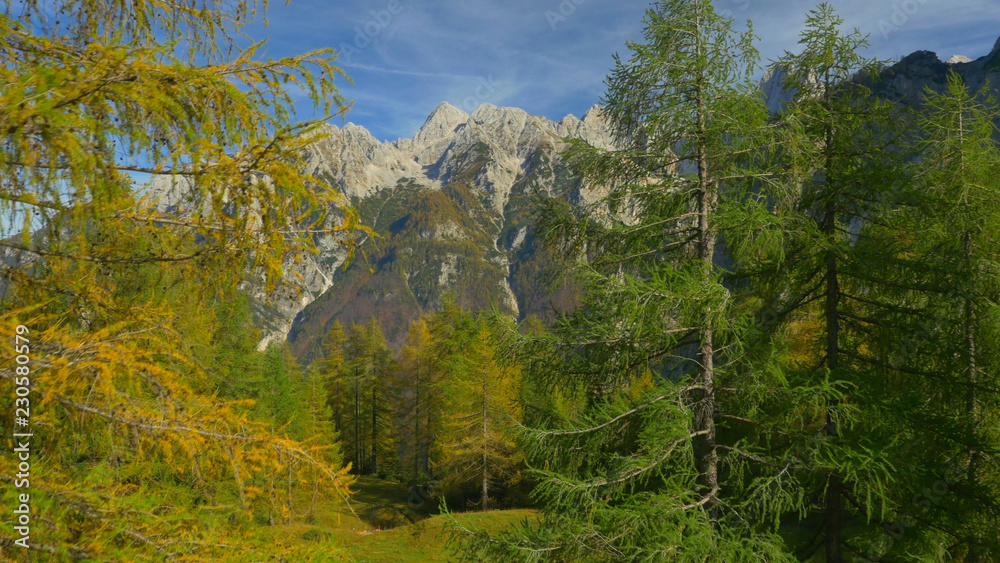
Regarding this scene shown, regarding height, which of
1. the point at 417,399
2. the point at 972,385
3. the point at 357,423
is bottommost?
the point at 357,423

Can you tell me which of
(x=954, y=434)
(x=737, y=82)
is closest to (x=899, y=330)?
(x=954, y=434)

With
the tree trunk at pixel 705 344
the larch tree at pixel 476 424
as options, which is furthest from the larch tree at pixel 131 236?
the larch tree at pixel 476 424

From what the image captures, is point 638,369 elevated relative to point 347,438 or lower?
elevated

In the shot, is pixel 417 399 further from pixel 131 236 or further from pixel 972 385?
pixel 131 236

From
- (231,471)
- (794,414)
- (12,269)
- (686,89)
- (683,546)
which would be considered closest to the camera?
(231,471)

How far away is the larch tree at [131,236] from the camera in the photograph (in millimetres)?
2312

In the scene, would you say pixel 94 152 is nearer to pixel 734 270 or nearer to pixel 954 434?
pixel 734 270

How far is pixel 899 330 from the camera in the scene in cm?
657

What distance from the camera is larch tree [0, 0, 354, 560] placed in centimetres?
231

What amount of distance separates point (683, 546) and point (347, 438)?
39551mm

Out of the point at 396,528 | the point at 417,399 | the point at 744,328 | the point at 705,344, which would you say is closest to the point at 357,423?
the point at 417,399

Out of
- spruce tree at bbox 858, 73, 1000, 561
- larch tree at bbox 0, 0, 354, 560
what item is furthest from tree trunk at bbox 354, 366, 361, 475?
larch tree at bbox 0, 0, 354, 560

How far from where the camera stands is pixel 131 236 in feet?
11.3

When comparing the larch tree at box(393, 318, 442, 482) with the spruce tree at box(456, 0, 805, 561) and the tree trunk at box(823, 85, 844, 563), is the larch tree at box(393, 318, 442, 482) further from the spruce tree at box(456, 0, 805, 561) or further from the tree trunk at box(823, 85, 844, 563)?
the tree trunk at box(823, 85, 844, 563)
